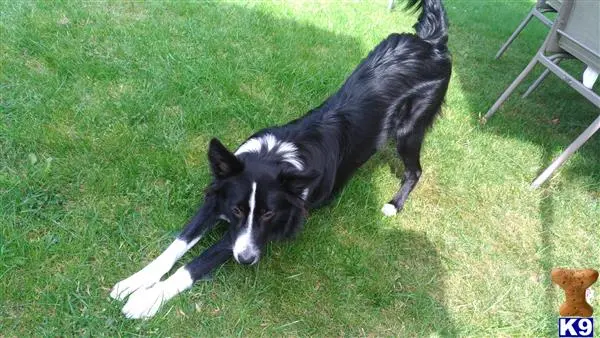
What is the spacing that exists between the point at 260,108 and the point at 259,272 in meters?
1.62

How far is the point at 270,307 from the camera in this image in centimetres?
237

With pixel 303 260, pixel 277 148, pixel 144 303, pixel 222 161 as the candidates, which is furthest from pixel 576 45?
pixel 144 303

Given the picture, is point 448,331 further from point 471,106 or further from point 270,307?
point 471,106

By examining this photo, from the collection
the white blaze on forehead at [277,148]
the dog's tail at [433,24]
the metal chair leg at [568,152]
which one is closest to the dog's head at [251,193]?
the white blaze on forehead at [277,148]

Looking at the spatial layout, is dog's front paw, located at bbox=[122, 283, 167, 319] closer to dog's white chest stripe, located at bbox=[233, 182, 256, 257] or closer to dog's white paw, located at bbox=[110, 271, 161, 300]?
dog's white paw, located at bbox=[110, 271, 161, 300]

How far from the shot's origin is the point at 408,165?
3.32 metres

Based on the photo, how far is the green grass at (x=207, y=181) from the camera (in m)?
2.32

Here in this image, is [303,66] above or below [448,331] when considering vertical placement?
above

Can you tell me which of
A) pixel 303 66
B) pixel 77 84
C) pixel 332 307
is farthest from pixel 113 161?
pixel 303 66

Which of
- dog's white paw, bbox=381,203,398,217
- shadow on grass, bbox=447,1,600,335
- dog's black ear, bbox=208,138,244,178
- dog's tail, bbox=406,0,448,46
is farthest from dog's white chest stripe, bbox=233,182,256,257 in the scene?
dog's tail, bbox=406,0,448,46

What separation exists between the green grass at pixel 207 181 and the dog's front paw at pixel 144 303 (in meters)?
0.04

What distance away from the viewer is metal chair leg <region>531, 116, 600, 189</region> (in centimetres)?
319

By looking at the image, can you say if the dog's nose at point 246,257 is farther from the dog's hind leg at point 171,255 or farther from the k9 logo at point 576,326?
the k9 logo at point 576,326

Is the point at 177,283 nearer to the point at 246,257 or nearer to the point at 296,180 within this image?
the point at 246,257
